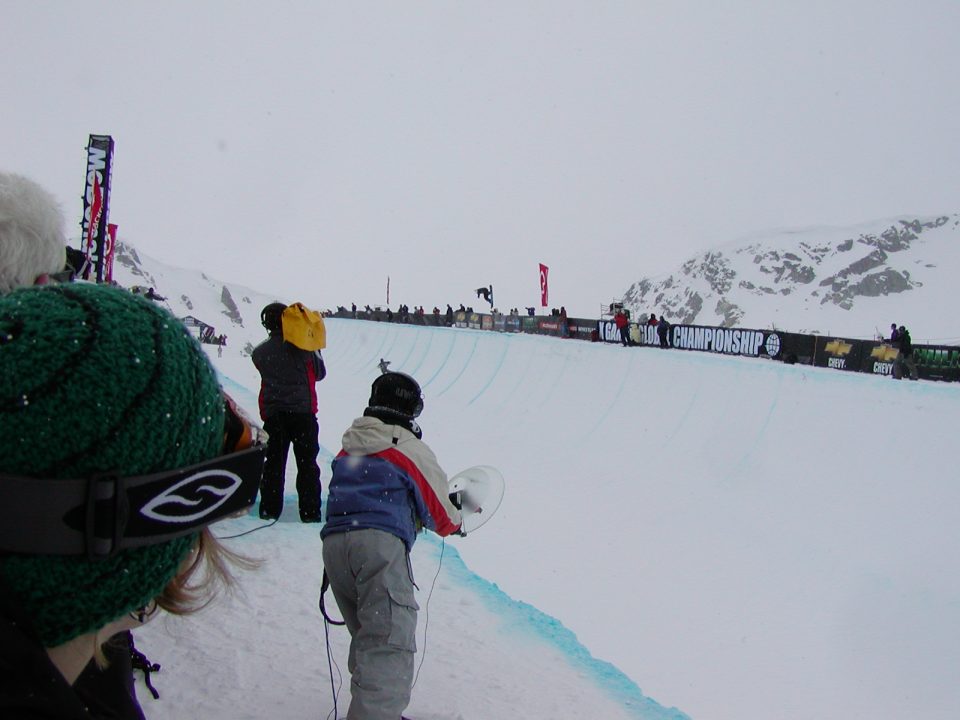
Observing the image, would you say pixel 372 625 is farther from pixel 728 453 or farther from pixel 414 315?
pixel 414 315

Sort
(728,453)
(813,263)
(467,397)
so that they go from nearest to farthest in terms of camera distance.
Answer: (728,453) → (467,397) → (813,263)

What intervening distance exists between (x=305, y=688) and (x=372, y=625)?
0.93m

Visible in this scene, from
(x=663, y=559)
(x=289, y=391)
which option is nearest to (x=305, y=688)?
(x=289, y=391)

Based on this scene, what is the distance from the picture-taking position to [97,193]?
26.6 ft

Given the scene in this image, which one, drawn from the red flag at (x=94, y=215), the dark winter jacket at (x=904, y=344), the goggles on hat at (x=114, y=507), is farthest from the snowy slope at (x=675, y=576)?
the dark winter jacket at (x=904, y=344)

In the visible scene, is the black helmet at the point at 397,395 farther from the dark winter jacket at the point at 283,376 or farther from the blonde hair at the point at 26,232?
the dark winter jacket at the point at 283,376

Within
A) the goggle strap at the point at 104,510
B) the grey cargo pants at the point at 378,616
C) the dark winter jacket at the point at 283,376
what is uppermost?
the goggle strap at the point at 104,510

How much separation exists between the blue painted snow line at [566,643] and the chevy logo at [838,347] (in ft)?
40.5

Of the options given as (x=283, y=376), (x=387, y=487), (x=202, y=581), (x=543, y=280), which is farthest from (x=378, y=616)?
(x=543, y=280)

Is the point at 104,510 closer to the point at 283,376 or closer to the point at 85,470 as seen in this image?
the point at 85,470

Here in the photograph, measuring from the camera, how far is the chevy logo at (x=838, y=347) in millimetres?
14023

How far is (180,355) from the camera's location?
0.83 meters

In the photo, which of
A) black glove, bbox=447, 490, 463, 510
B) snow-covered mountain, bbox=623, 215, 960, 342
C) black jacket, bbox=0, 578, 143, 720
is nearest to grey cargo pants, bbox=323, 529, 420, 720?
black glove, bbox=447, 490, 463, 510

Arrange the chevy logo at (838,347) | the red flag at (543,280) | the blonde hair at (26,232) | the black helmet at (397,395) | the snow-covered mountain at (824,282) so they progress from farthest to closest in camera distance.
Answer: the snow-covered mountain at (824,282) → the red flag at (543,280) → the chevy logo at (838,347) → the black helmet at (397,395) → the blonde hair at (26,232)
